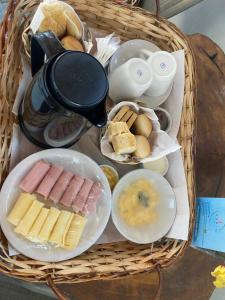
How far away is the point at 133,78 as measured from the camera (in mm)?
797

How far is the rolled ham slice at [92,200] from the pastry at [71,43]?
26 centimetres

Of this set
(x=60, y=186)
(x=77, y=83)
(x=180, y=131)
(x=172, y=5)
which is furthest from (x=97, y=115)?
(x=172, y=5)

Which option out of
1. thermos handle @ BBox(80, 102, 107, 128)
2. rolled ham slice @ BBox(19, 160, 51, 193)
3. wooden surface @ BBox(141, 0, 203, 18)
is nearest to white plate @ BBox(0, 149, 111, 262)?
rolled ham slice @ BBox(19, 160, 51, 193)

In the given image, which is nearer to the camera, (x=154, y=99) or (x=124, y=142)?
(x=124, y=142)

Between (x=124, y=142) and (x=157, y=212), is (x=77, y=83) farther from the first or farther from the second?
(x=157, y=212)

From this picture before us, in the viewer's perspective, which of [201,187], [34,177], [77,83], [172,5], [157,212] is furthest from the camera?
[172,5]

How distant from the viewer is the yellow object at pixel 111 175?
85 cm

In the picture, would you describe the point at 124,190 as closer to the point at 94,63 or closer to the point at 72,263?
the point at 72,263

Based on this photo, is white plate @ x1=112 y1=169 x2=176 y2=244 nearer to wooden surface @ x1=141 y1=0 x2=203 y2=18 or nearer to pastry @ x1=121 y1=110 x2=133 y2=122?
pastry @ x1=121 y1=110 x2=133 y2=122

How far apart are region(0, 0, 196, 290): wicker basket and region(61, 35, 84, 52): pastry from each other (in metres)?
0.09

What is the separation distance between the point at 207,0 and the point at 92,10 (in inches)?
21.7

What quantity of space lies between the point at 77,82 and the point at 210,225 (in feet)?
1.20

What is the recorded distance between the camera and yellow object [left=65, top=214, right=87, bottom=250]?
2.44ft

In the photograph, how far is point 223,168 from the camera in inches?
39.6
